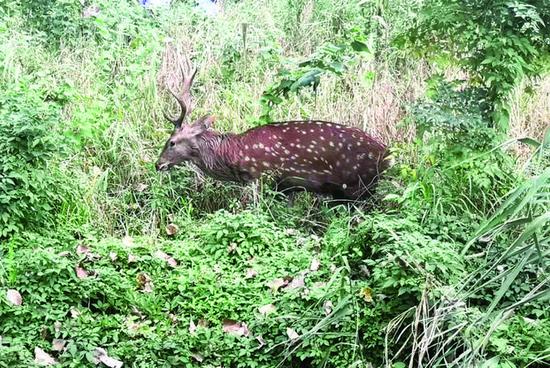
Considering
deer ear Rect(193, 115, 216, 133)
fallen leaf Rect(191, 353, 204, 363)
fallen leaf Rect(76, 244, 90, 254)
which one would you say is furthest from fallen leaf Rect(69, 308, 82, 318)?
deer ear Rect(193, 115, 216, 133)

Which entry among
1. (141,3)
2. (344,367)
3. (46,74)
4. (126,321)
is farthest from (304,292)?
(141,3)

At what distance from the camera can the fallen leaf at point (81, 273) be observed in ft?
18.5

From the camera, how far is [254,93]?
926 centimetres

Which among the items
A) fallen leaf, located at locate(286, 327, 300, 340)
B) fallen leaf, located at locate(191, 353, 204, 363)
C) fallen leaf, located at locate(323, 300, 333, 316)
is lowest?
fallen leaf, located at locate(191, 353, 204, 363)

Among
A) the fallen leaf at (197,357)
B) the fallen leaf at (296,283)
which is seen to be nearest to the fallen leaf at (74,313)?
the fallen leaf at (197,357)

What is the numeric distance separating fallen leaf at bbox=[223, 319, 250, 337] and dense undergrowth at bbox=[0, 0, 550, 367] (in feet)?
0.04

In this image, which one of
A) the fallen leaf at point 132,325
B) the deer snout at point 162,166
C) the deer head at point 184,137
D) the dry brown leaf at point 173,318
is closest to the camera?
the fallen leaf at point 132,325

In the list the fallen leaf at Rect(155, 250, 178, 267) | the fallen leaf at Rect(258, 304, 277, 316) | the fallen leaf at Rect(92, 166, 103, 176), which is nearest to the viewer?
the fallen leaf at Rect(258, 304, 277, 316)

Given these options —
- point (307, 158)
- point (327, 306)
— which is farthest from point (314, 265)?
point (307, 158)

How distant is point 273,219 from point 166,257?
1.24m

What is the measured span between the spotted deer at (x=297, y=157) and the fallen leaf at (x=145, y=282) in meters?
2.20

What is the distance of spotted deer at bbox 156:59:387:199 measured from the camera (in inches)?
306

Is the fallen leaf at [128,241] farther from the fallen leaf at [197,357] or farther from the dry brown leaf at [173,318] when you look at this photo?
the fallen leaf at [197,357]

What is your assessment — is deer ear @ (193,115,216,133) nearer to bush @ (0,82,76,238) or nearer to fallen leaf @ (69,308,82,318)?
bush @ (0,82,76,238)
